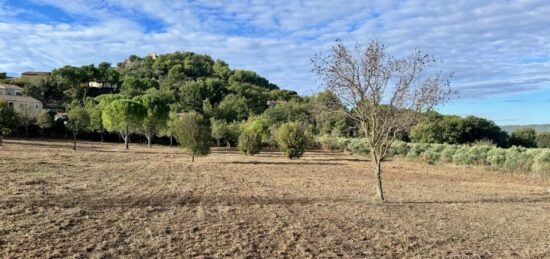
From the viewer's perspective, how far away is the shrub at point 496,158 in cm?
3756

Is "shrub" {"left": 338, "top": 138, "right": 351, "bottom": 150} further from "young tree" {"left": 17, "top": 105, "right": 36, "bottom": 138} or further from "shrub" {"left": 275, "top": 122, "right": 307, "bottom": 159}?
"young tree" {"left": 17, "top": 105, "right": 36, "bottom": 138}

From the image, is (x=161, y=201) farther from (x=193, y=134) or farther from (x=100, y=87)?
(x=100, y=87)

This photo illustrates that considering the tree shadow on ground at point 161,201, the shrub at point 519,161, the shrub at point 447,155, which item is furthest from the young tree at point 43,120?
the shrub at point 519,161

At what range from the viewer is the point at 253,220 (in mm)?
11836

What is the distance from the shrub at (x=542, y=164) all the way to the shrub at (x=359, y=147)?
25.5 metres

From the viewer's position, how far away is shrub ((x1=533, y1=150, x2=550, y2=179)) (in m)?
29.8

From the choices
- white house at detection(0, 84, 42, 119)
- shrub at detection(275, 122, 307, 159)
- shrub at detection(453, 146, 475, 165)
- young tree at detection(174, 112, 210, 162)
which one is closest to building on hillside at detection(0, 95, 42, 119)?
white house at detection(0, 84, 42, 119)

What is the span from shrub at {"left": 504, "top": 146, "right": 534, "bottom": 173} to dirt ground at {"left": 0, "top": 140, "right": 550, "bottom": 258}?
47.5 ft

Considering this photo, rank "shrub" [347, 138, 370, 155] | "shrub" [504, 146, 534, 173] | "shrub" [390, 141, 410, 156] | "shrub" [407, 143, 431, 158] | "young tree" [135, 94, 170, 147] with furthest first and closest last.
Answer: "young tree" [135, 94, 170, 147] < "shrub" [347, 138, 370, 155] < "shrub" [390, 141, 410, 156] < "shrub" [407, 143, 431, 158] < "shrub" [504, 146, 534, 173]

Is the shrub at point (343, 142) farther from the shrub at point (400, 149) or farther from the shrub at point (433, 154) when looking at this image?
the shrub at point (433, 154)

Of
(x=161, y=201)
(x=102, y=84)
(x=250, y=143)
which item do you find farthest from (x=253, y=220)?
(x=102, y=84)

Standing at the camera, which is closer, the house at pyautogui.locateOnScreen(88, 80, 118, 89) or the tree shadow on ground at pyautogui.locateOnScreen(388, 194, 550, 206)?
the tree shadow on ground at pyautogui.locateOnScreen(388, 194, 550, 206)

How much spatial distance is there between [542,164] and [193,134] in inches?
992

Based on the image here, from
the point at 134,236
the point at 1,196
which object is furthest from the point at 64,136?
the point at 134,236
